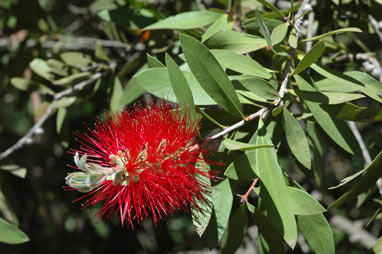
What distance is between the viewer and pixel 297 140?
3.69 ft

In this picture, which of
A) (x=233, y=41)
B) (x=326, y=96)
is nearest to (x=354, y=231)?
(x=326, y=96)

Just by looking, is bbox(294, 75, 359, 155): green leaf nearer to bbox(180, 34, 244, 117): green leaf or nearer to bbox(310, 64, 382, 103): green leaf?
bbox(310, 64, 382, 103): green leaf

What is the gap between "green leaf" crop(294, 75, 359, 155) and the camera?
1.13 meters

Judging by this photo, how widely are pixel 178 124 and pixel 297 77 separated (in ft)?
1.16

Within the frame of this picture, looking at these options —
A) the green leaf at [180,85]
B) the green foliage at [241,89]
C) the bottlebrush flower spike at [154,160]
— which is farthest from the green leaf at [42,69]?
the green leaf at [180,85]

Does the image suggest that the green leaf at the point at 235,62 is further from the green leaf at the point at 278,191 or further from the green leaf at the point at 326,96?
the green leaf at the point at 278,191

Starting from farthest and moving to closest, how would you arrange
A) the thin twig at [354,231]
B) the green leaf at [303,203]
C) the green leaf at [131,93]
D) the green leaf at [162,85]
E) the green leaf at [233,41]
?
the thin twig at [354,231]
the green leaf at [131,93]
the green leaf at [233,41]
the green leaf at [162,85]
the green leaf at [303,203]

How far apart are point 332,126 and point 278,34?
310 millimetres

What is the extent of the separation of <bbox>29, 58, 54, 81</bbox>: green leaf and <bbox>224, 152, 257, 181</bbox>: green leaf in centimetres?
100

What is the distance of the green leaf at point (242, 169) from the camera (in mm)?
1041

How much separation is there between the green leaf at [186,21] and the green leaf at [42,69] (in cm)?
57

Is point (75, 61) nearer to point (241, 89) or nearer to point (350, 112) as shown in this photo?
point (241, 89)

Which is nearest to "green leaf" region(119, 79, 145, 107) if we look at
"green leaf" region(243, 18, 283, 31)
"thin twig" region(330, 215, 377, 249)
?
"green leaf" region(243, 18, 283, 31)

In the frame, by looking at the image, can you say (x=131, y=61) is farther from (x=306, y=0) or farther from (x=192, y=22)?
(x=306, y=0)
